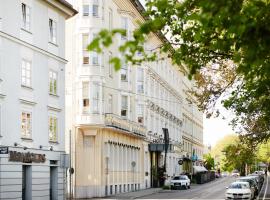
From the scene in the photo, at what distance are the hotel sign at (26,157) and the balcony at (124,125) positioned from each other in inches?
531

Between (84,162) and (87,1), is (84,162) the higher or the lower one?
the lower one

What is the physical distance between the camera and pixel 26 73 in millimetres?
33875

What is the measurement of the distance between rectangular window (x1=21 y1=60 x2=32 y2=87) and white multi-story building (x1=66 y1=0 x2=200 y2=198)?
29.5 feet

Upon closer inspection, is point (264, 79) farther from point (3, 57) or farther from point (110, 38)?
point (3, 57)

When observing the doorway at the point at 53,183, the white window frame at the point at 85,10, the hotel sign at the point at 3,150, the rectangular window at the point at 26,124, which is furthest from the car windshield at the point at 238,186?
the white window frame at the point at 85,10

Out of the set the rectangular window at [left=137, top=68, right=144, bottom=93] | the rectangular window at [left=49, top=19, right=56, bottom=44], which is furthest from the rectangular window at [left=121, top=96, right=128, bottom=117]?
the rectangular window at [left=49, top=19, right=56, bottom=44]

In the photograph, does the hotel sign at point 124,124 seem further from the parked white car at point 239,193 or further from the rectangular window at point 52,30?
the parked white car at point 239,193

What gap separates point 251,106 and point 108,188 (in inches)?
977

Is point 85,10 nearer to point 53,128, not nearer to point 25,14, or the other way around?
point 53,128

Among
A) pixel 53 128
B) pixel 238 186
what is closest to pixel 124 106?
pixel 238 186

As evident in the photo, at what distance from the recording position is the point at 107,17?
50000mm

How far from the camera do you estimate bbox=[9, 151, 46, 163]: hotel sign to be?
31170 mm

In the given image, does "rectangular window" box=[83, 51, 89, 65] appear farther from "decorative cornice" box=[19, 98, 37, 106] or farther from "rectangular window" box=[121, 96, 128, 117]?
"decorative cornice" box=[19, 98, 37, 106]

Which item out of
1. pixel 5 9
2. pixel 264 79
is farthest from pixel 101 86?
pixel 264 79
